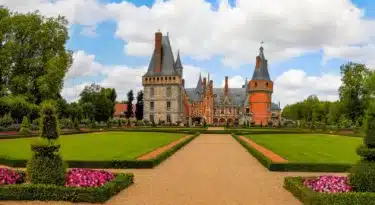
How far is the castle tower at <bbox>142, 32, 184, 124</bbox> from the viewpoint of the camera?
2692 inches

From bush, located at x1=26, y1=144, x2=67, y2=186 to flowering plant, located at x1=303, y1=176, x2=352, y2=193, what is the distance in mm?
5621

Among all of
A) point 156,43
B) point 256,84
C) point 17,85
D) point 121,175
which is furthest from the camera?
point 256,84

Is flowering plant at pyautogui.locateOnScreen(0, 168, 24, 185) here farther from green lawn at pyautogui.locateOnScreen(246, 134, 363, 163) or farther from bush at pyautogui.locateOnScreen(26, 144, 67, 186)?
green lawn at pyautogui.locateOnScreen(246, 134, 363, 163)

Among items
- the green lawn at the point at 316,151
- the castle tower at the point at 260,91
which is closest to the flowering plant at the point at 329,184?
the green lawn at the point at 316,151

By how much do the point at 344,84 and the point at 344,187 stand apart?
2193 inches

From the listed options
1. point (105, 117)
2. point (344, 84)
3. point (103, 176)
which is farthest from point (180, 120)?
point (103, 176)

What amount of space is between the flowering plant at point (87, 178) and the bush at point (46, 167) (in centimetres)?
28

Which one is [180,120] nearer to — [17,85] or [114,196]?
[17,85]

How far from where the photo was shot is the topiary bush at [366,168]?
819 cm

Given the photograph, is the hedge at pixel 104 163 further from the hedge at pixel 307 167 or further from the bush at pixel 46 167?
the bush at pixel 46 167

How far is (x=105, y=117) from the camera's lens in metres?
71.2

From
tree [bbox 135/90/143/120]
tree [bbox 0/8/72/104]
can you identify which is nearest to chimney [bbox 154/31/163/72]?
tree [bbox 135/90/143/120]

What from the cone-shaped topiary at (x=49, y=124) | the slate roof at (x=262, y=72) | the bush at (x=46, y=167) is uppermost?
the slate roof at (x=262, y=72)

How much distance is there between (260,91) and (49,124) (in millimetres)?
65961
